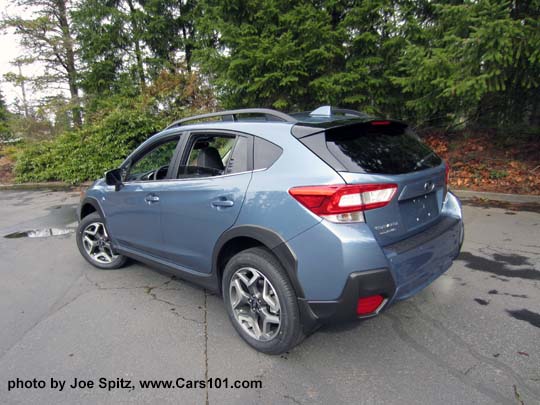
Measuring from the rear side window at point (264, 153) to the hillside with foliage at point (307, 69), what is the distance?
16.4 ft

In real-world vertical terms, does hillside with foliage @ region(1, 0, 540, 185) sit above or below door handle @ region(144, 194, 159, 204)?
above

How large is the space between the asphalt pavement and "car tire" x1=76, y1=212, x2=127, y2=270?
22cm

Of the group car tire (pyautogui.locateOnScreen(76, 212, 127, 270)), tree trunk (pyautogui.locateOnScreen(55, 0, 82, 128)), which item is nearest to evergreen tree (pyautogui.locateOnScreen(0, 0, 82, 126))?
tree trunk (pyautogui.locateOnScreen(55, 0, 82, 128))

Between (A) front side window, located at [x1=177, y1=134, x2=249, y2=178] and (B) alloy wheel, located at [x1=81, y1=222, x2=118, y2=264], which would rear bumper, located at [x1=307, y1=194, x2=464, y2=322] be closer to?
(A) front side window, located at [x1=177, y1=134, x2=249, y2=178]

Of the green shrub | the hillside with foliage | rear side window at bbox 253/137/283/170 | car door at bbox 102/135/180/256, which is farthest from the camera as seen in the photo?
Result: the green shrub

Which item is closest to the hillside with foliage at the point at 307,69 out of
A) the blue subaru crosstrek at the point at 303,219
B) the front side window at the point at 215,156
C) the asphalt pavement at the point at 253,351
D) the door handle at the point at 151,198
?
the asphalt pavement at the point at 253,351

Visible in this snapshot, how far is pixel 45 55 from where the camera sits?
14.9 meters

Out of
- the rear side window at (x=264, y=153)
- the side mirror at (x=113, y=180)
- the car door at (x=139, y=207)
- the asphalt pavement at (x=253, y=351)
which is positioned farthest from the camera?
the side mirror at (x=113, y=180)

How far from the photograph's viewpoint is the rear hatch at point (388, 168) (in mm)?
2037

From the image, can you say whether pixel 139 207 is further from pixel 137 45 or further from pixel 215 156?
pixel 137 45

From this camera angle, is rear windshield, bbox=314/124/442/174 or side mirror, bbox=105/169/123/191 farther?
side mirror, bbox=105/169/123/191

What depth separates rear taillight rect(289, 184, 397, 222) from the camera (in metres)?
1.95

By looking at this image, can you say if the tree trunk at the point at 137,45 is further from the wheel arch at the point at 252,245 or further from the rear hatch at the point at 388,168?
the rear hatch at the point at 388,168

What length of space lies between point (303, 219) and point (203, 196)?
0.96m
